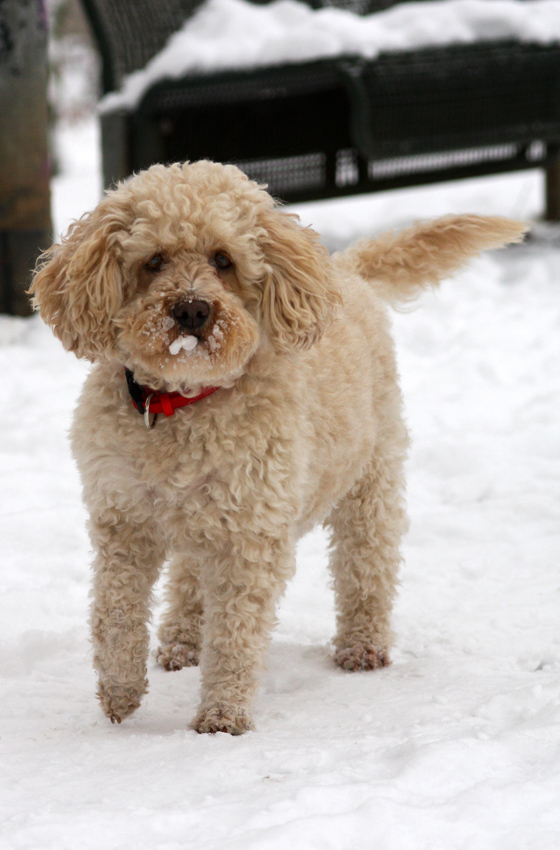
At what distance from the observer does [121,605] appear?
3.09 meters

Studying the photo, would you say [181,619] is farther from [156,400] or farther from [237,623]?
[156,400]

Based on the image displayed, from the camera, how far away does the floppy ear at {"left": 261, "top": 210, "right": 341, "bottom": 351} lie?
2.98 meters

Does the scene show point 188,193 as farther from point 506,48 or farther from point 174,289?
point 506,48

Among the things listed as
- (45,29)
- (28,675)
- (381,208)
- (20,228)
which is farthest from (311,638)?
(381,208)

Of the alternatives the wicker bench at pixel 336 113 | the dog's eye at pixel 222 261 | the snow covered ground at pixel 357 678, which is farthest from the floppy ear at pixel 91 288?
the wicker bench at pixel 336 113

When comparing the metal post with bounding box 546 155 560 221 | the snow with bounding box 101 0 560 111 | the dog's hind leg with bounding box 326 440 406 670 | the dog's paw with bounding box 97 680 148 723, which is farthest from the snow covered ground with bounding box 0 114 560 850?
the metal post with bounding box 546 155 560 221

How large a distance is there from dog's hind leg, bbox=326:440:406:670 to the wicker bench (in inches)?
157

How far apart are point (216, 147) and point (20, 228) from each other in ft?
6.03

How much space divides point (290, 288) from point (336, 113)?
5.75m

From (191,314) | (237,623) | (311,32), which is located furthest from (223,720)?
(311,32)

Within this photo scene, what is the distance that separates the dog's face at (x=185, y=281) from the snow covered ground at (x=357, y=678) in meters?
1.06

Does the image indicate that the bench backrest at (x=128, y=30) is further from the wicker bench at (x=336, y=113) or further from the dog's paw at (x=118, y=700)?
the dog's paw at (x=118, y=700)

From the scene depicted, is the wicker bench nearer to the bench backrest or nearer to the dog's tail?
the bench backrest

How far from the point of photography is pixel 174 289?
278 cm
